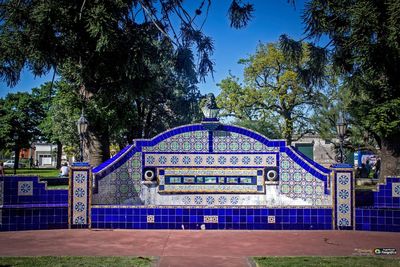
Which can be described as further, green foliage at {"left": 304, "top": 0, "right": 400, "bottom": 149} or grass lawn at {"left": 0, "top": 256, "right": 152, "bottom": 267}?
green foliage at {"left": 304, "top": 0, "right": 400, "bottom": 149}

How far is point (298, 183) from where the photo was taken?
34.9 feet

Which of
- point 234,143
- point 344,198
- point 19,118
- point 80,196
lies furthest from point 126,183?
point 19,118

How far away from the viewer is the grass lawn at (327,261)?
6.46m

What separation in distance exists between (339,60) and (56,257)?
10929 millimetres

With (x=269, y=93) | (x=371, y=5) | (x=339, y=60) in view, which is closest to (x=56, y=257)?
(x=371, y=5)

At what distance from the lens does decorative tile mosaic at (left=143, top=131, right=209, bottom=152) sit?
10.9 metres

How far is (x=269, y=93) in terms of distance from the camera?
1235 inches

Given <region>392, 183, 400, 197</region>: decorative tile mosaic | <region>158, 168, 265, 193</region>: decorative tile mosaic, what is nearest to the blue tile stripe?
<region>158, 168, 265, 193</region>: decorative tile mosaic

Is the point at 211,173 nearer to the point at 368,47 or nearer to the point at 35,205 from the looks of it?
the point at 35,205

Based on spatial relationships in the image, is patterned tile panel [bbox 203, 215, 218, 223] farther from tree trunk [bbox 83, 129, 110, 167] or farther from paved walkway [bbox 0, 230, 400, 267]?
tree trunk [bbox 83, 129, 110, 167]

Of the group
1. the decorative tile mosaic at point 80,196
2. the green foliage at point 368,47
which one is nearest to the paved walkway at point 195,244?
the decorative tile mosaic at point 80,196

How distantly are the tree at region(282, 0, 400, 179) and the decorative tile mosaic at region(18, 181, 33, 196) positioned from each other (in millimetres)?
7279

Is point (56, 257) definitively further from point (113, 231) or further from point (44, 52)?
point (44, 52)

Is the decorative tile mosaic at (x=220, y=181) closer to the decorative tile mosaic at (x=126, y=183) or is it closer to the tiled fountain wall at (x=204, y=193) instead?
the tiled fountain wall at (x=204, y=193)
